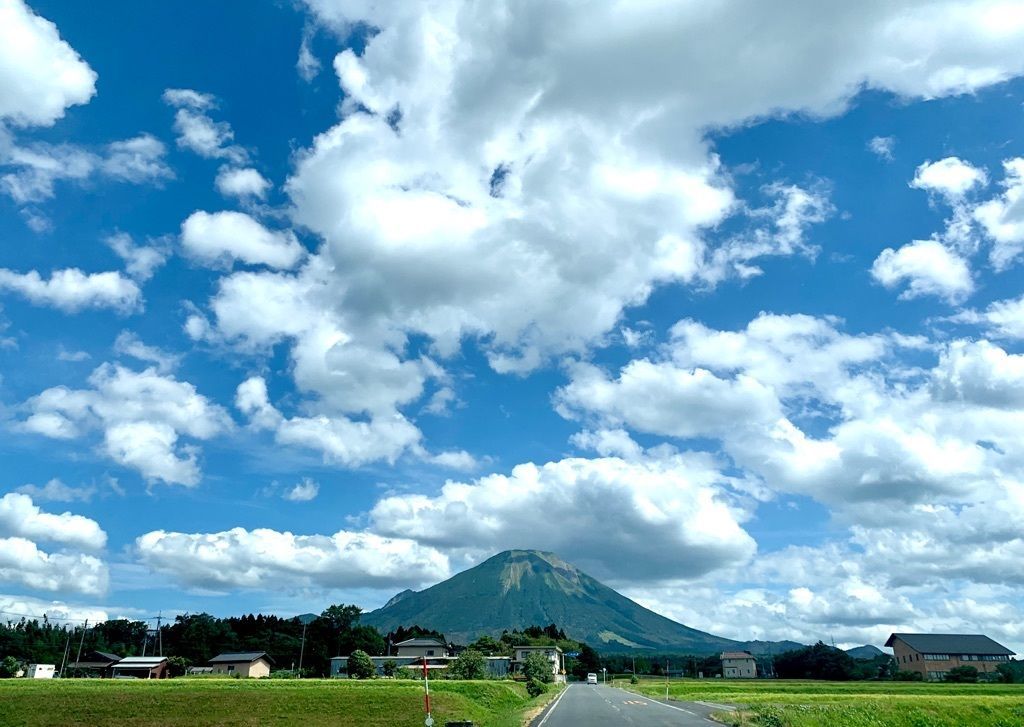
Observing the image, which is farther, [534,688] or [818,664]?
[818,664]

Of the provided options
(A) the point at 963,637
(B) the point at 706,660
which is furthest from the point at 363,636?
(A) the point at 963,637

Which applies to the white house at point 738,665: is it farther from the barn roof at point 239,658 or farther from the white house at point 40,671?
the white house at point 40,671

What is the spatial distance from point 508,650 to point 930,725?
4245 inches

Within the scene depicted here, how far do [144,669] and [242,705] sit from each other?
66676mm

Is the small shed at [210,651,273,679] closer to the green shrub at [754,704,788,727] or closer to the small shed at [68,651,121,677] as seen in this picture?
the small shed at [68,651,121,677]

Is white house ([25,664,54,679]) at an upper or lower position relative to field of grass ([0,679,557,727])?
lower

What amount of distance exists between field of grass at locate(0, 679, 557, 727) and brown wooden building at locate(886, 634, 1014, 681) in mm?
123127

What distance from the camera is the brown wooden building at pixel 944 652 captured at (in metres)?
147

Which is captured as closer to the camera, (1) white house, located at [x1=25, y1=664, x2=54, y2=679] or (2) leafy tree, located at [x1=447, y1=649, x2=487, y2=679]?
(2) leafy tree, located at [x1=447, y1=649, x2=487, y2=679]

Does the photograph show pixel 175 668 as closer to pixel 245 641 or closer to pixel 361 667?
pixel 361 667

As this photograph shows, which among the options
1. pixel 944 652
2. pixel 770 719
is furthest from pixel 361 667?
pixel 944 652

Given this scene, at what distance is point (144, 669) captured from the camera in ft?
351

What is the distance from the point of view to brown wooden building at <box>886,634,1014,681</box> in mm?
147375

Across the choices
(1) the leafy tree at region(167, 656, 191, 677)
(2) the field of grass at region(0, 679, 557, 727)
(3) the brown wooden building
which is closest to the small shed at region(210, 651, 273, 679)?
(1) the leafy tree at region(167, 656, 191, 677)
